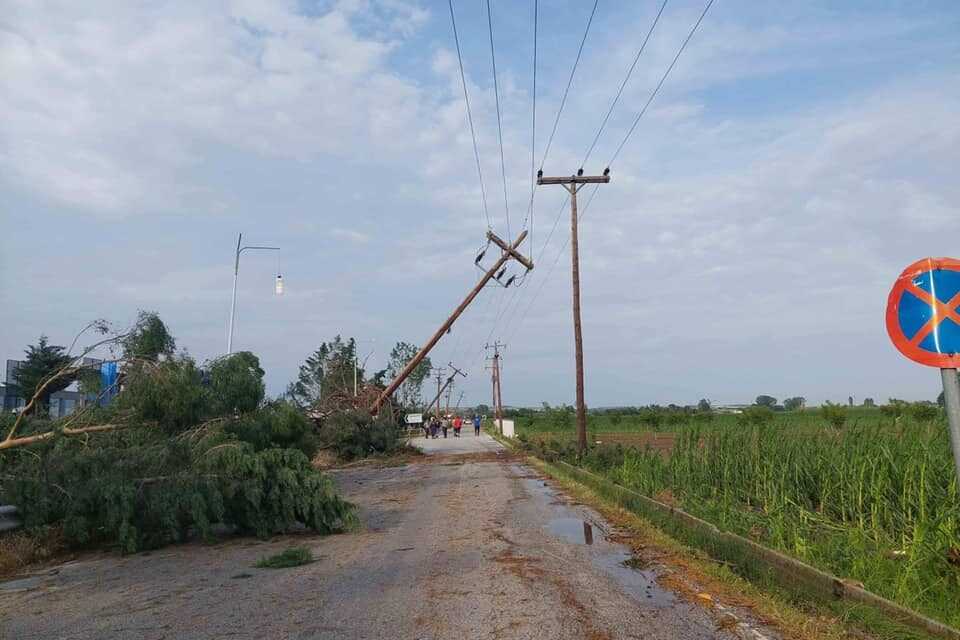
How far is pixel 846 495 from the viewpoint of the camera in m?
10.3

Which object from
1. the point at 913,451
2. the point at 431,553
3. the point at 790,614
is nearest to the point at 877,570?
the point at 790,614

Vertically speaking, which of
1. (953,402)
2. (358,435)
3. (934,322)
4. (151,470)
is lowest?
(151,470)

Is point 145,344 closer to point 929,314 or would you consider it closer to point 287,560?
point 287,560

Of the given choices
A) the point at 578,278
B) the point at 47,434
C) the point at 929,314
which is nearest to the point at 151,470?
the point at 47,434

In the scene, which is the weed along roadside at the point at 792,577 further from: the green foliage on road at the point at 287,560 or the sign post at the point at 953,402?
the green foliage on road at the point at 287,560

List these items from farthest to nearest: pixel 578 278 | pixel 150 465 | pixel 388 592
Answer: pixel 578 278
pixel 150 465
pixel 388 592

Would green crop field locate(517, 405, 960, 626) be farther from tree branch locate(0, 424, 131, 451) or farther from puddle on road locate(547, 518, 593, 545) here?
tree branch locate(0, 424, 131, 451)

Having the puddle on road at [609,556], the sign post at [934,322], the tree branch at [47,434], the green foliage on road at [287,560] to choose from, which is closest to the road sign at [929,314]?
the sign post at [934,322]

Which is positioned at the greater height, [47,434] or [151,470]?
[47,434]

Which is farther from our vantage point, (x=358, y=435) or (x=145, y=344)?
A: (x=358, y=435)

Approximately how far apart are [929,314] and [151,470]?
414 inches

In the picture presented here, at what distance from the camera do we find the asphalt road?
6.50 meters

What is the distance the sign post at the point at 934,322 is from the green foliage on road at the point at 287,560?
24.4ft

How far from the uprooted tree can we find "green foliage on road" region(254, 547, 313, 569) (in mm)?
1812
